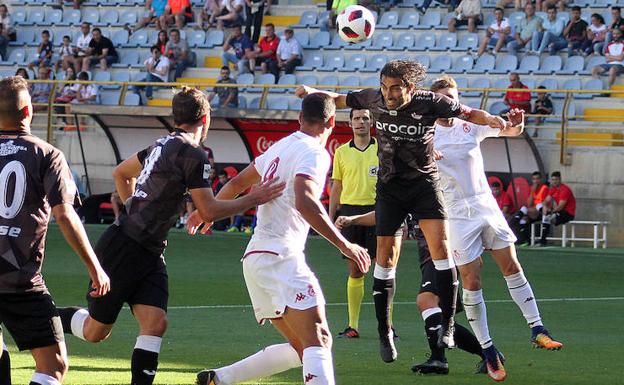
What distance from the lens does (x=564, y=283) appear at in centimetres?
1702

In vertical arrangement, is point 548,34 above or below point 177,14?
below

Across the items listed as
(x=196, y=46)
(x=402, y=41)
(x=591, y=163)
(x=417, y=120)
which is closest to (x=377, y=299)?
(x=417, y=120)

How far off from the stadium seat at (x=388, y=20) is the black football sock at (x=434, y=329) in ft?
65.0

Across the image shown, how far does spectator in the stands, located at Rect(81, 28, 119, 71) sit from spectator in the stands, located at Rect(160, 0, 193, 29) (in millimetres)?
1431

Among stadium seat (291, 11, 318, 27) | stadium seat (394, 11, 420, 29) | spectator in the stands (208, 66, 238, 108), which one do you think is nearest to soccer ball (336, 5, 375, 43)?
spectator in the stands (208, 66, 238, 108)

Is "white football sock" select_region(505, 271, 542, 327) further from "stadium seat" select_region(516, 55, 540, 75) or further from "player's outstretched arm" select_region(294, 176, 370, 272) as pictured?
"stadium seat" select_region(516, 55, 540, 75)

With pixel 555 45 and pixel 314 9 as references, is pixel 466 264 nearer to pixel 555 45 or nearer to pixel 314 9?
pixel 555 45

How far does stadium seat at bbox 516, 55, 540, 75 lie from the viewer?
85.3ft

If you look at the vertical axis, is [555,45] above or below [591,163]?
above

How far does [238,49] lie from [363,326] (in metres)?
17.7

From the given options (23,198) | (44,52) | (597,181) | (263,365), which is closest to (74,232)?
(23,198)

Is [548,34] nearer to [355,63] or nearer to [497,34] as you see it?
[497,34]

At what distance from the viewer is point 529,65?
Result: 85.6 ft

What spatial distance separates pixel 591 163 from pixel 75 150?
39.3ft
